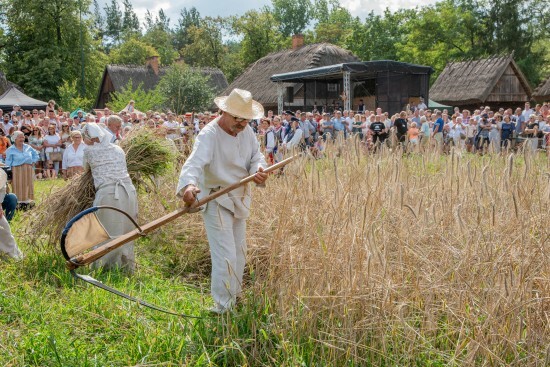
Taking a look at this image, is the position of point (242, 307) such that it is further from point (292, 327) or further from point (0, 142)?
point (0, 142)

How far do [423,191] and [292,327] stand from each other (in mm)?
2228

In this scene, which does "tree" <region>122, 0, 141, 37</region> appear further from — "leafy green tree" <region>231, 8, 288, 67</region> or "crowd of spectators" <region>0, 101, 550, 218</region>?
"crowd of spectators" <region>0, 101, 550, 218</region>

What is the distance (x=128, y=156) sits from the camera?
631cm

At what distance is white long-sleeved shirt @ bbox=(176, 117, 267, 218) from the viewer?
4.11 meters

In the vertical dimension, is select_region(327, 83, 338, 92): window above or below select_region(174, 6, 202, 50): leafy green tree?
below

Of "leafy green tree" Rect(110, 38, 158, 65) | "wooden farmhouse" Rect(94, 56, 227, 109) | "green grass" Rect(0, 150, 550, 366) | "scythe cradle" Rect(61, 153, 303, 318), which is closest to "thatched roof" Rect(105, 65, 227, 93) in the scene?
"wooden farmhouse" Rect(94, 56, 227, 109)

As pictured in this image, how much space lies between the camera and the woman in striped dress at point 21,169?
9844 mm

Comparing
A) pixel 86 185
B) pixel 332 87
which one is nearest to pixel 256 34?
pixel 332 87

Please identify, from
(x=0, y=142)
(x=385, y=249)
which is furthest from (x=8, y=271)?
(x=0, y=142)

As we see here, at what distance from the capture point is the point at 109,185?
568 cm

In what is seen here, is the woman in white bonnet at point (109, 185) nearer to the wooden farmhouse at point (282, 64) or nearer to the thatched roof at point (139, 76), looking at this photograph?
the wooden farmhouse at point (282, 64)

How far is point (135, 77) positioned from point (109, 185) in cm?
4620

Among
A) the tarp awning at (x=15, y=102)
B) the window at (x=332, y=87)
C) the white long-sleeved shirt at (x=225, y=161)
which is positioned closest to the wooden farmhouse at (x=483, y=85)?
the window at (x=332, y=87)

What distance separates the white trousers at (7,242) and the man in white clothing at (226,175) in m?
2.58
